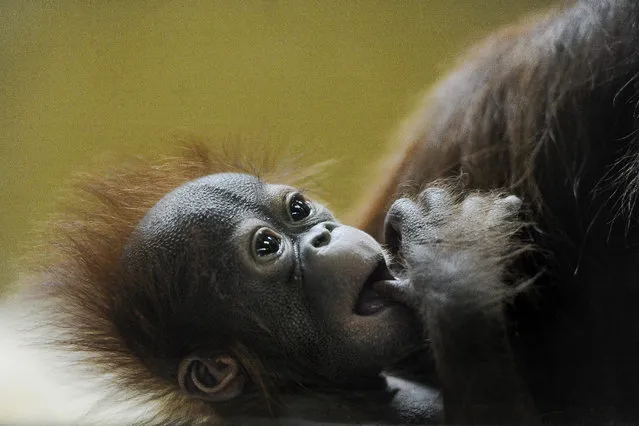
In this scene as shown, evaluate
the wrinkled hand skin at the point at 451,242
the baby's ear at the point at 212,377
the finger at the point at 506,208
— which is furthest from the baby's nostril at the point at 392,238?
the baby's ear at the point at 212,377

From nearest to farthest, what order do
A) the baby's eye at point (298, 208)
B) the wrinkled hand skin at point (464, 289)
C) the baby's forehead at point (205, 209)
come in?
→ the wrinkled hand skin at point (464, 289)
the baby's forehead at point (205, 209)
the baby's eye at point (298, 208)

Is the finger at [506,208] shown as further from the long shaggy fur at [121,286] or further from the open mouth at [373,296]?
the long shaggy fur at [121,286]

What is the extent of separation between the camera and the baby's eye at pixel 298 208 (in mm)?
1019

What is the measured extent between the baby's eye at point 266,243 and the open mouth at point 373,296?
0.39ft

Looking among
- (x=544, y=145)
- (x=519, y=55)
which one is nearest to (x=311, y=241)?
(x=544, y=145)

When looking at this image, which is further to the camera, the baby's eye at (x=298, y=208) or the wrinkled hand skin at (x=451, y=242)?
the baby's eye at (x=298, y=208)

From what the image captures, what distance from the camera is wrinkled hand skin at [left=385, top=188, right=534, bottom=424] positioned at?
804 millimetres

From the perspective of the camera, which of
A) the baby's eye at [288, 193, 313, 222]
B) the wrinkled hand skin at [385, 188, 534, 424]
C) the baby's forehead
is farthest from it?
the baby's eye at [288, 193, 313, 222]

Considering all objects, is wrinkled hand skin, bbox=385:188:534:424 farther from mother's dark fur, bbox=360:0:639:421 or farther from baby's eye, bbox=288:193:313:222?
baby's eye, bbox=288:193:313:222

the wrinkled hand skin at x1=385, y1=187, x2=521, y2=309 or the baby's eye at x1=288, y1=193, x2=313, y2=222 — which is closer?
the wrinkled hand skin at x1=385, y1=187, x2=521, y2=309

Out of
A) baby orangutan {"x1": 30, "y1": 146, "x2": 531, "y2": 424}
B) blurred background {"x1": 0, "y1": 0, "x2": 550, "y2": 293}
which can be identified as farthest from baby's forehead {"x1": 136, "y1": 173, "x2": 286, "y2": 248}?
blurred background {"x1": 0, "y1": 0, "x2": 550, "y2": 293}

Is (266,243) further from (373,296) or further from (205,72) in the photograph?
(205,72)

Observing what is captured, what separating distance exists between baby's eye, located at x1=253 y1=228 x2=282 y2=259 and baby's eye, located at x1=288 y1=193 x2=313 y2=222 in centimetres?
6

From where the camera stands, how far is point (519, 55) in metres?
1.17
